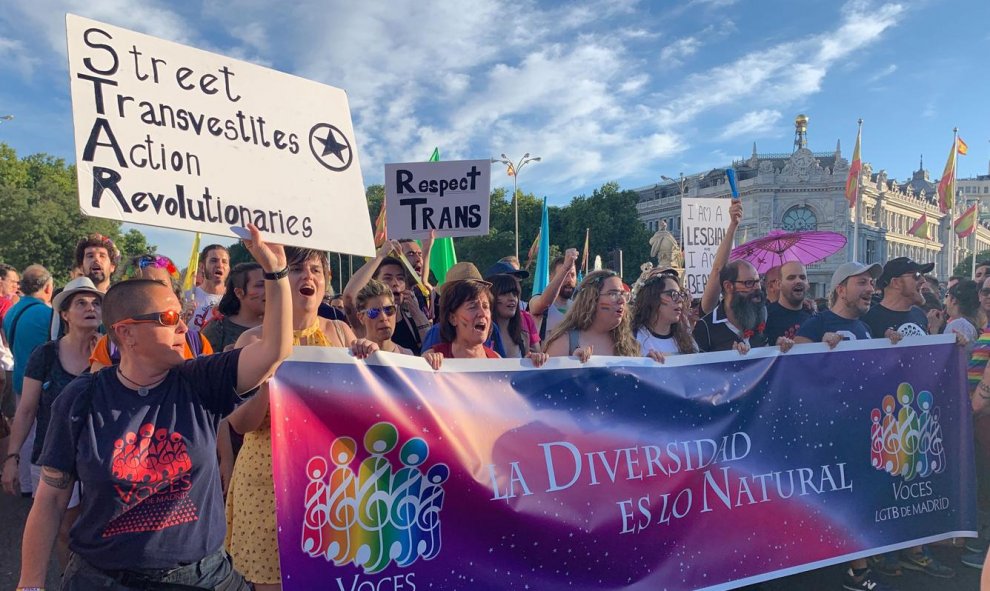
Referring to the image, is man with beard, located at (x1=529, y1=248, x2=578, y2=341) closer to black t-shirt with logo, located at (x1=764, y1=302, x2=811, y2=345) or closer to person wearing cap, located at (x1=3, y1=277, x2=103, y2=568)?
black t-shirt with logo, located at (x1=764, y1=302, x2=811, y2=345)

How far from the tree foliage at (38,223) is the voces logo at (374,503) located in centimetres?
3095

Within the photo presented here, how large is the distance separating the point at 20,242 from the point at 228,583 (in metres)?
36.3

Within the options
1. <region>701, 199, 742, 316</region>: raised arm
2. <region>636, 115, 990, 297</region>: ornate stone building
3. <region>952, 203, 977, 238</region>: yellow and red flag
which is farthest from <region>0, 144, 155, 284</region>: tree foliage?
<region>636, 115, 990, 297</region>: ornate stone building

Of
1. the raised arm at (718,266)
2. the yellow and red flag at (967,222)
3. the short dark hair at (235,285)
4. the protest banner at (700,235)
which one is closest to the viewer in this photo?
the short dark hair at (235,285)

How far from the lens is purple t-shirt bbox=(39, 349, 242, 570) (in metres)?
1.82

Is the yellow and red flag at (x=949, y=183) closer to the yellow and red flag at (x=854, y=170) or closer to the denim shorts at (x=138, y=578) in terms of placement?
the yellow and red flag at (x=854, y=170)

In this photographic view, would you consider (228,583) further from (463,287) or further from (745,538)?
(745,538)

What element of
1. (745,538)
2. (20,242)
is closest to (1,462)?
(745,538)

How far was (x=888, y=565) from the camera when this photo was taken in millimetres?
3881

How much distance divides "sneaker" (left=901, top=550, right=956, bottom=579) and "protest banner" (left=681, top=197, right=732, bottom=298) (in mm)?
3057

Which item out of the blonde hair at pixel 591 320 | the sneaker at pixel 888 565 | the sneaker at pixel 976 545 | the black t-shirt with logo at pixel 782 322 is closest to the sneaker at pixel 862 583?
the sneaker at pixel 888 565

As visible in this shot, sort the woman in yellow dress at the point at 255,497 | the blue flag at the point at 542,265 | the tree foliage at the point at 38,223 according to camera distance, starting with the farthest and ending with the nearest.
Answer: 1. the tree foliage at the point at 38,223
2. the blue flag at the point at 542,265
3. the woman in yellow dress at the point at 255,497

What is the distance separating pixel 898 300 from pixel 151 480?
5191 millimetres

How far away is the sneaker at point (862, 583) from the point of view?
11.9ft
